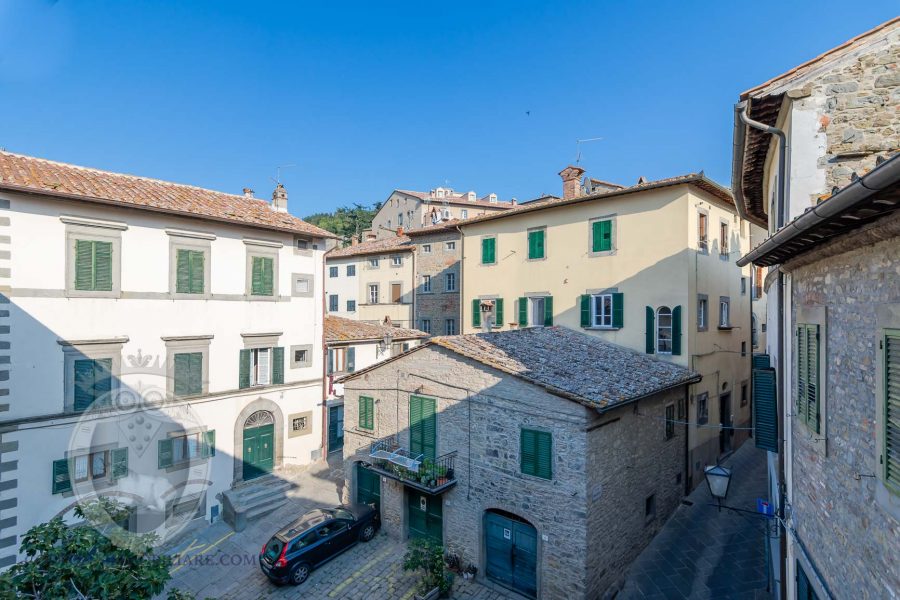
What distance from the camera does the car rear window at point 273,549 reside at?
11.9 meters

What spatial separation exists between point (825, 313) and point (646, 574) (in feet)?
30.9

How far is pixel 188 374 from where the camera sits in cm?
1559

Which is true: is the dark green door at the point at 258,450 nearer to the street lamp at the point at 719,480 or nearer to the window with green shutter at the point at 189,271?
the window with green shutter at the point at 189,271

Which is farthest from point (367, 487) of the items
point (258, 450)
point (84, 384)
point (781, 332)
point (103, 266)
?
point (781, 332)

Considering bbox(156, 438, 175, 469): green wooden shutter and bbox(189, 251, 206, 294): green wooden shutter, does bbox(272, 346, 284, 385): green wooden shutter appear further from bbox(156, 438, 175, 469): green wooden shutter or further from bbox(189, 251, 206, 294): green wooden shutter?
bbox(156, 438, 175, 469): green wooden shutter

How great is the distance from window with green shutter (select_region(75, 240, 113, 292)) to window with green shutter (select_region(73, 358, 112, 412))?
2.23 m

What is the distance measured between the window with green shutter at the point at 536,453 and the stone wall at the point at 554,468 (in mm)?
143

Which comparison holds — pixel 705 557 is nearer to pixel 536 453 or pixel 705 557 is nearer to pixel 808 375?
pixel 536 453

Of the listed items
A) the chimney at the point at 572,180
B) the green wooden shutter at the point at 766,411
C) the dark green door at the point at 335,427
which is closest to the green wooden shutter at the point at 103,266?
the dark green door at the point at 335,427

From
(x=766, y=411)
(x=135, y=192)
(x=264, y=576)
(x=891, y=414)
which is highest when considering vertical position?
(x=135, y=192)

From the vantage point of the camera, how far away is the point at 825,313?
5.44 m

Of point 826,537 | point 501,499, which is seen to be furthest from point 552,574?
point 826,537

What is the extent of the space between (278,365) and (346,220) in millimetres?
51587

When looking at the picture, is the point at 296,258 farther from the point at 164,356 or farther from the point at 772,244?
the point at 772,244
